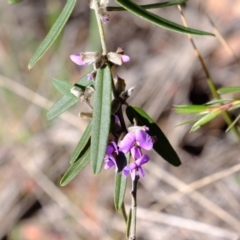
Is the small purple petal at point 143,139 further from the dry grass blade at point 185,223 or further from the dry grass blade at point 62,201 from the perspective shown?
the dry grass blade at point 62,201

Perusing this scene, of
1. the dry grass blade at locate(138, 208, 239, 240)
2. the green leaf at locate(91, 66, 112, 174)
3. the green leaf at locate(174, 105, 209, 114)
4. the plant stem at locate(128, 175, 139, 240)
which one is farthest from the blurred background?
the green leaf at locate(91, 66, 112, 174)

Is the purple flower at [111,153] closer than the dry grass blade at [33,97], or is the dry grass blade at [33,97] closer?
the purple flower at [111,153]

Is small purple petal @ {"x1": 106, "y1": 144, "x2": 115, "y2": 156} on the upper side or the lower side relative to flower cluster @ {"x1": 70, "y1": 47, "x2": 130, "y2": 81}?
lower

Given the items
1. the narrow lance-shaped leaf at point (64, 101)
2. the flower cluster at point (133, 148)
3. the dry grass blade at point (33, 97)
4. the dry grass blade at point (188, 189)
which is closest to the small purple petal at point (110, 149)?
the flower cluster at point (133, 148)

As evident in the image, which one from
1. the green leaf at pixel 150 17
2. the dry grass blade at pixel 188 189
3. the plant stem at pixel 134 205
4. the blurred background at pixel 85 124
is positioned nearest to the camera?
the green leaf at pixel 150 17

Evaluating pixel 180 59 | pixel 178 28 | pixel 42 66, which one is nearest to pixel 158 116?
pixel 180 59

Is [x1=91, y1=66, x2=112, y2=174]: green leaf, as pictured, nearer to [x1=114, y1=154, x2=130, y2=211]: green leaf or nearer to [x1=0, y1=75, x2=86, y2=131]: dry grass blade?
[x1=114, y1=154, x2=130, y2=211]: green leaf
